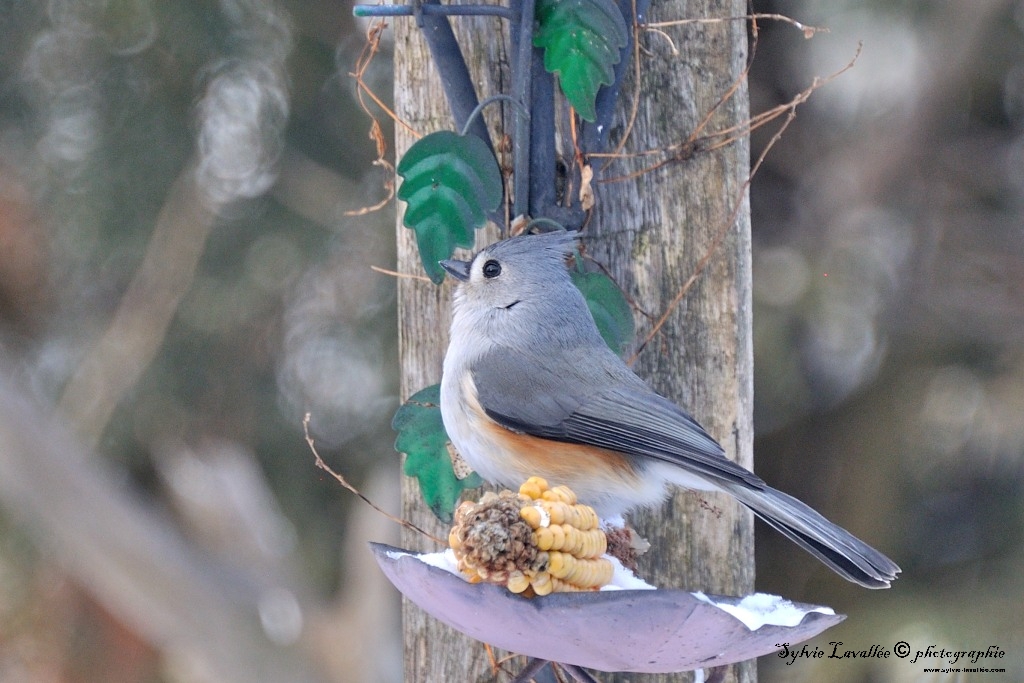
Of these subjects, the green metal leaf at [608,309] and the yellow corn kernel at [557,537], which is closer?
the yellow corn kernel at [557,537]

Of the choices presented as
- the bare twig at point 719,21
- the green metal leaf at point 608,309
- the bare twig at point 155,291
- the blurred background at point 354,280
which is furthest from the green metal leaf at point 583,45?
the bare twig at point 155,291

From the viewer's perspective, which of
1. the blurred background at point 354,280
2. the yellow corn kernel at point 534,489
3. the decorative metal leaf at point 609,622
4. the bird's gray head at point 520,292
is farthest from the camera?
the blurred background at point 354,280

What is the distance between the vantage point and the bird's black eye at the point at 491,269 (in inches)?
77.0

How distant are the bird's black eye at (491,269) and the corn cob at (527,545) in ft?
2.15

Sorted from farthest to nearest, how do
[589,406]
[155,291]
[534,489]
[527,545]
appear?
[155,291] < [589,406] < [534,489] < [527,545]

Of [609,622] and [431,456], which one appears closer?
[609,622]

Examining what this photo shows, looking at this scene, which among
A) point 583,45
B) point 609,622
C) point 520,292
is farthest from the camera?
point 520,292

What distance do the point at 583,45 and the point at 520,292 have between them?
49 cm

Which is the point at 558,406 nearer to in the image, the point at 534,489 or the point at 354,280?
the point at 534,489

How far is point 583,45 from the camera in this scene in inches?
69.3

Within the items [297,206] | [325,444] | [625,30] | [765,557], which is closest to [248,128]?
[297,206]

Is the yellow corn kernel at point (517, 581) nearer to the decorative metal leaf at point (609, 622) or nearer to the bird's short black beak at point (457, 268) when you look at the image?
the decorative metal leaf at point (609, 622)

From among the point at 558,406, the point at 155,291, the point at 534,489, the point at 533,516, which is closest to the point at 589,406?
the point at 558,406

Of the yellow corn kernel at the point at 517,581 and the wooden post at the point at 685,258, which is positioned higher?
the wooden post at the point at 685,258
